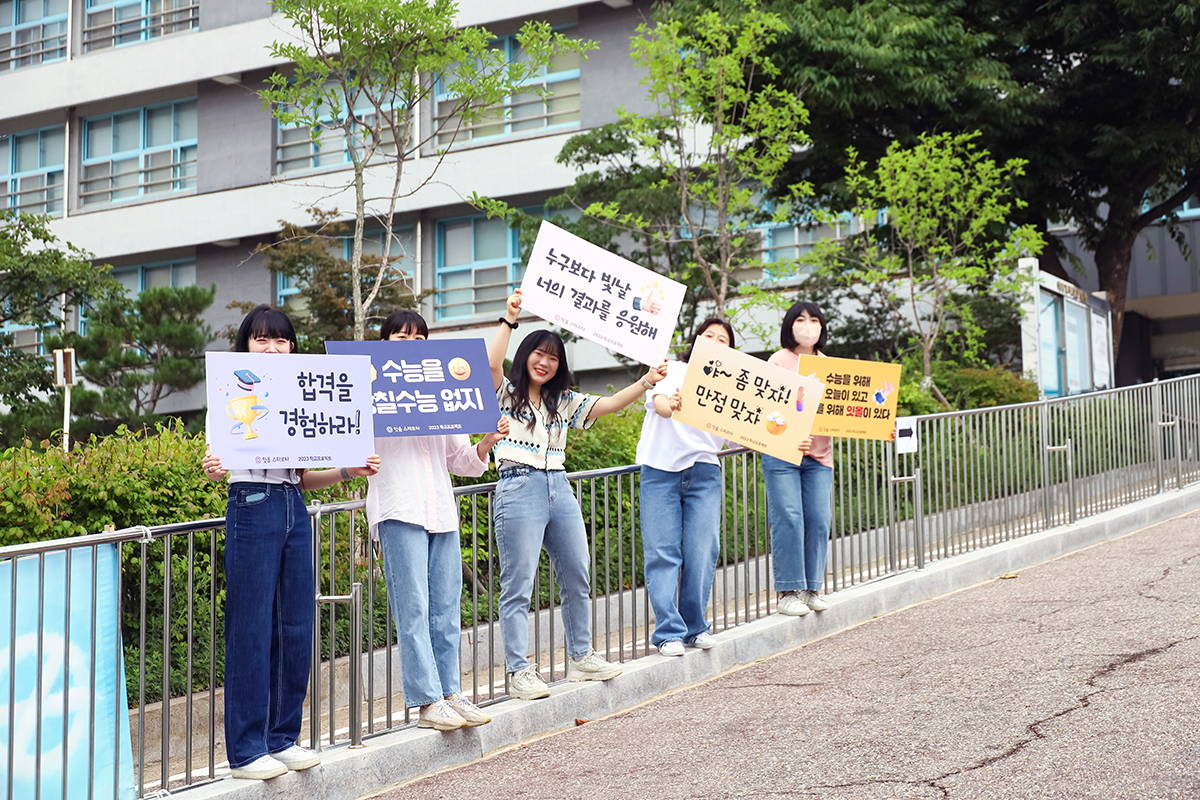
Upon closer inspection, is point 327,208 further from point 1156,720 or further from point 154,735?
point 1156,720

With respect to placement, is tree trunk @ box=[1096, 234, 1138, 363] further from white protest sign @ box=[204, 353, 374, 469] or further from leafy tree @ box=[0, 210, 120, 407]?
white protest sign @ box=[204, 353, 374, 469]

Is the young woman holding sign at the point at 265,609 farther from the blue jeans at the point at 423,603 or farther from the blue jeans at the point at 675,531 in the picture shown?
the blue jeans at the point at 675,531

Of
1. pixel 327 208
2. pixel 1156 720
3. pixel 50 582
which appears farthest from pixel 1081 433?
pixel 327 208

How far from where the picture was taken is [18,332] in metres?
30.9

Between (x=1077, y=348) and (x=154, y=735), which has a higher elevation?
(x=1077, y=348)

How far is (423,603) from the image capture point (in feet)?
18.2

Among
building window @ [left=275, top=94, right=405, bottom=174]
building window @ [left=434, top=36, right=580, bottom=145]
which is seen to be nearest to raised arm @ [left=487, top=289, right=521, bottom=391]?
building window @ [left=434, top=36, right=580, bottom=145]

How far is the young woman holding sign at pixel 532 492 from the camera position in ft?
20.2

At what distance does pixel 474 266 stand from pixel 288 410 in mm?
23212

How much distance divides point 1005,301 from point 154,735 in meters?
15.9

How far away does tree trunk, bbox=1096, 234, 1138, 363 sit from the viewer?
21609mm

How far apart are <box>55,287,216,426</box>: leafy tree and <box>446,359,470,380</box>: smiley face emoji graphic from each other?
16.2 meters

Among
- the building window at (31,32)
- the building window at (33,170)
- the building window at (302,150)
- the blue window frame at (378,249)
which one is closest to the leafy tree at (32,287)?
the blue window frame at (378,249)

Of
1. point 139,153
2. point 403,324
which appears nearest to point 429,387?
point 403,324
